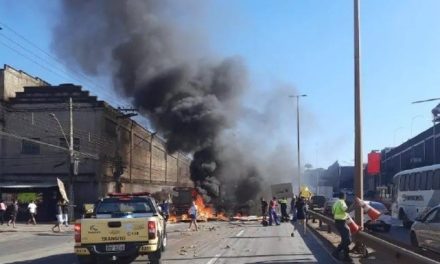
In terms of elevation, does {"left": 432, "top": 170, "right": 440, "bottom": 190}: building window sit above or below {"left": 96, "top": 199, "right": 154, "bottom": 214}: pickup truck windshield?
above

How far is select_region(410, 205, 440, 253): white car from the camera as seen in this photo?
1398 cm

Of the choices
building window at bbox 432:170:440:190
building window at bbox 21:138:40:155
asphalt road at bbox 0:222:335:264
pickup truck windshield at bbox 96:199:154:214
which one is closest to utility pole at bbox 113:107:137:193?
building window at bbox 21:138:40:155

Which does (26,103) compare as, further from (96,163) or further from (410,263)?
(410,263)

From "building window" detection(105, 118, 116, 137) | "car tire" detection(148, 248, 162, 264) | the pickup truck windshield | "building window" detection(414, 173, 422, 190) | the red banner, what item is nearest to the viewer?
"car tire" detection(148, 248, 162, 264)

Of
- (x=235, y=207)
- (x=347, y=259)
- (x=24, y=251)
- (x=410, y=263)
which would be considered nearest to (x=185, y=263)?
(x=347, y=259)

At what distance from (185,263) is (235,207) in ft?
110

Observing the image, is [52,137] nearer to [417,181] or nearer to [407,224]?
[407,224]

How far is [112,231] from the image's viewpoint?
12688 millimetres

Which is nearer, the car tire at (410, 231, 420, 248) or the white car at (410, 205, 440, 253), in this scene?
the white car at (410, 205, 440, 253)

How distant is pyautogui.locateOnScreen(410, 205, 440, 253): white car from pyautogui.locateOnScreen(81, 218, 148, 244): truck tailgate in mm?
6643

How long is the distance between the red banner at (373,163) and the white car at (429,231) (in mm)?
52617

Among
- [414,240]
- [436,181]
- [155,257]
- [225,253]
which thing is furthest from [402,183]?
[155,257]

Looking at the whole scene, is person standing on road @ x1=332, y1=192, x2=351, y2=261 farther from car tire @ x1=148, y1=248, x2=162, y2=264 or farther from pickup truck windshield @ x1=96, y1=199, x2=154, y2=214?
pickup truck windshield @ x1=96, y1=199, x2=154, y2=214

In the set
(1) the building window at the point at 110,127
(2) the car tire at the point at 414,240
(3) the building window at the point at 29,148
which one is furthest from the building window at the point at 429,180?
(3) the building window at the point at 29,148
